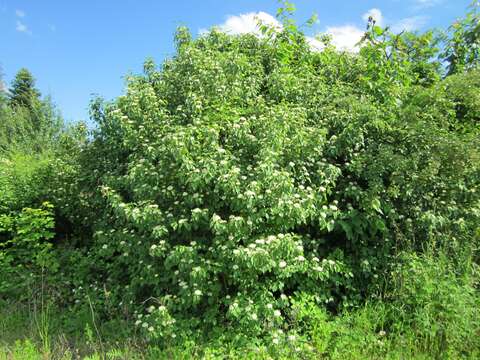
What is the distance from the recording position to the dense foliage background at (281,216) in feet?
10.7

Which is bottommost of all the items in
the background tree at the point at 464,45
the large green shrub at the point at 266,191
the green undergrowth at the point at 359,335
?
the green undergrowth at the point at 359,335

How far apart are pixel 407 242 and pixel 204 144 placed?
2166mm

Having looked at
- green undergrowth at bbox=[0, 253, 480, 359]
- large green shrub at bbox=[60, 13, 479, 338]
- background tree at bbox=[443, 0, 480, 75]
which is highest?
background tree at bbox=[443, 0, 480, 75]

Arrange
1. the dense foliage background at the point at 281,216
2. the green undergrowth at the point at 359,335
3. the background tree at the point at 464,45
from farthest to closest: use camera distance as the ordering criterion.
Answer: the background tree at the point at 464,45, the dense foliage background at the point at 281,216, the green undergrowth at the point at 359,335

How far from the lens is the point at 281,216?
3.30 metres

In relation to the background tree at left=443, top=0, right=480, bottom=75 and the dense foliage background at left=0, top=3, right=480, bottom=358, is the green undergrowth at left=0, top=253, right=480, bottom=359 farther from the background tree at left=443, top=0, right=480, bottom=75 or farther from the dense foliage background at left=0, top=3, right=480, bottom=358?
the background tree at left=443, top=0, right=480, bottom=75

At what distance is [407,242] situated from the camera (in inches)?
155

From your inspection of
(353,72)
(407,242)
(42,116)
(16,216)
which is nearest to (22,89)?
(42,116)

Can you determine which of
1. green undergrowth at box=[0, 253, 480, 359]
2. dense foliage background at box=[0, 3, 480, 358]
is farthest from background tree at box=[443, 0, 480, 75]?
green undergrowth at box=[0, 253, 480, 359]

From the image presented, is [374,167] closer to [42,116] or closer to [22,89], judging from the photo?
[42,116]

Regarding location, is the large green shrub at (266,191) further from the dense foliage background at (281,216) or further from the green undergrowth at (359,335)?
the green undergrowth at (359,335)

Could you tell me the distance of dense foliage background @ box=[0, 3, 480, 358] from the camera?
129 inches

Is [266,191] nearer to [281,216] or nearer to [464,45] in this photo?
[281,216]

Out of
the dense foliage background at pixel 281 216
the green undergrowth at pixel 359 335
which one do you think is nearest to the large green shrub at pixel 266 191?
the dense foliage background at pixel 281 216
